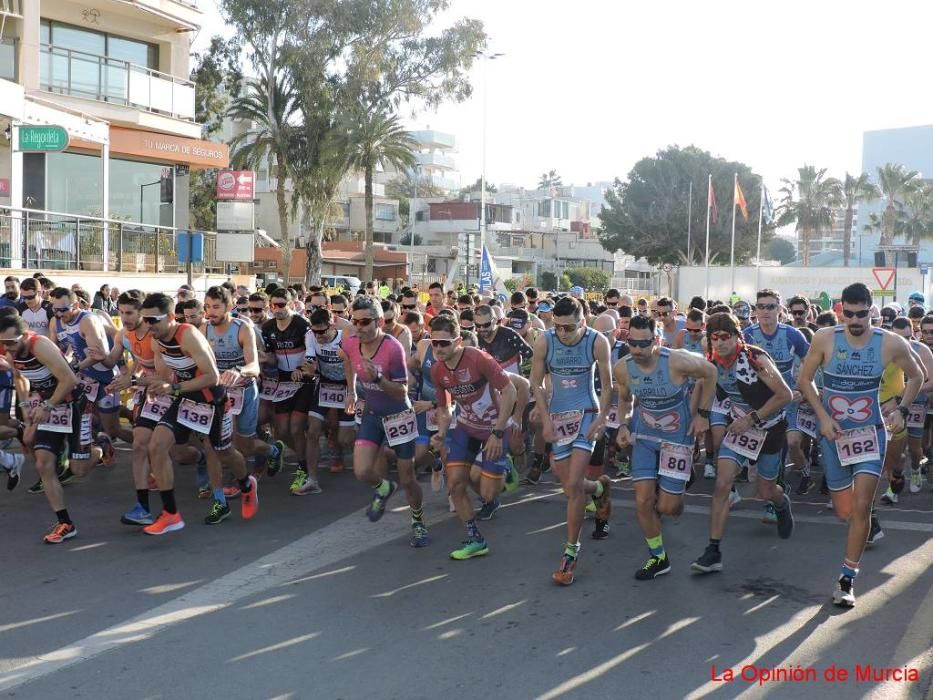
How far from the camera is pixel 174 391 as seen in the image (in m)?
8.07

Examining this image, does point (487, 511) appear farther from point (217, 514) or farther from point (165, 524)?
point (165, 524)

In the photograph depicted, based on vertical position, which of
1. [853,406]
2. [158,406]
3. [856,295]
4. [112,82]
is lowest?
[158,406]

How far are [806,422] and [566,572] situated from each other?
4.21 m

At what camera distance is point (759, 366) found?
7523 millimetres

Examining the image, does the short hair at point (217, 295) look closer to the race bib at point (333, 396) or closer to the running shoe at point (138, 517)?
the race bib at point (333, 396)

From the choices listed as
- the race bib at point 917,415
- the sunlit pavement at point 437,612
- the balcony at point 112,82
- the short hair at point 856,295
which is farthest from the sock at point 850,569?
the balcony at point 112,82

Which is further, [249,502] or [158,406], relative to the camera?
[249,502]

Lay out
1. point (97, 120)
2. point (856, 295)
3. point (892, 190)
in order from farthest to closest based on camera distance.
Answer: point (892, 190) → point (97, 120) → point (856, 295)

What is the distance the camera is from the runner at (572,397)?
7145 millimetres

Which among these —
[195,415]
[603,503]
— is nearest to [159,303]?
[195,415]

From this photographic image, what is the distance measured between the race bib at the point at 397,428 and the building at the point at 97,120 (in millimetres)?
14757

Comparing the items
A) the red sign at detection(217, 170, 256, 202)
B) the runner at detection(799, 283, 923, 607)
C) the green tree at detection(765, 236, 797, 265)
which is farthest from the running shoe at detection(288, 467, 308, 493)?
the green tree at detection(765, 236, 797, 265)

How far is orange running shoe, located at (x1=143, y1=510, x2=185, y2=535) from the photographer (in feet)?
26.9

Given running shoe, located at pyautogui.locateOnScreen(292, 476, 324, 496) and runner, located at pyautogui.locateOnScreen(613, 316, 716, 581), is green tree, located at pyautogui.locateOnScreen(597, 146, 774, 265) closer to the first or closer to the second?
running shoe, located at pyautogui.locateOnScreen(292, 476, 324, 496)
